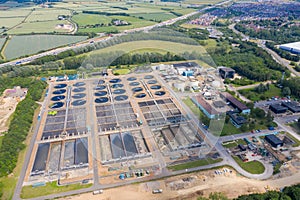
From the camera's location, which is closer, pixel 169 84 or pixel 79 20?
pixel 169 84

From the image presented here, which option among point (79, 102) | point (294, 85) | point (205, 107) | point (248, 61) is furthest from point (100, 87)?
point (248, 61)

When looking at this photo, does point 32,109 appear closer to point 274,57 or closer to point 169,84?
point 169,84

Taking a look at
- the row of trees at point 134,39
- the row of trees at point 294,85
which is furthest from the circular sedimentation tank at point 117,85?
the row of trees at point 294,85

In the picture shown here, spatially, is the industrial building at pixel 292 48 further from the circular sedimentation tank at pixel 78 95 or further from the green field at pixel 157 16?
the circular sedimentation tank at pixel 78 95

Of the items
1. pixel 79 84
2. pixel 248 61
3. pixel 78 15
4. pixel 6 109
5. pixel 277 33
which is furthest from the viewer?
pixel 78 15

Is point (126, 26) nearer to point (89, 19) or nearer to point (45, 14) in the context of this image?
point (89, 19)

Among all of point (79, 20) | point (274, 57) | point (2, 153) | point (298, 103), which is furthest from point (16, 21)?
point (298, 103)
